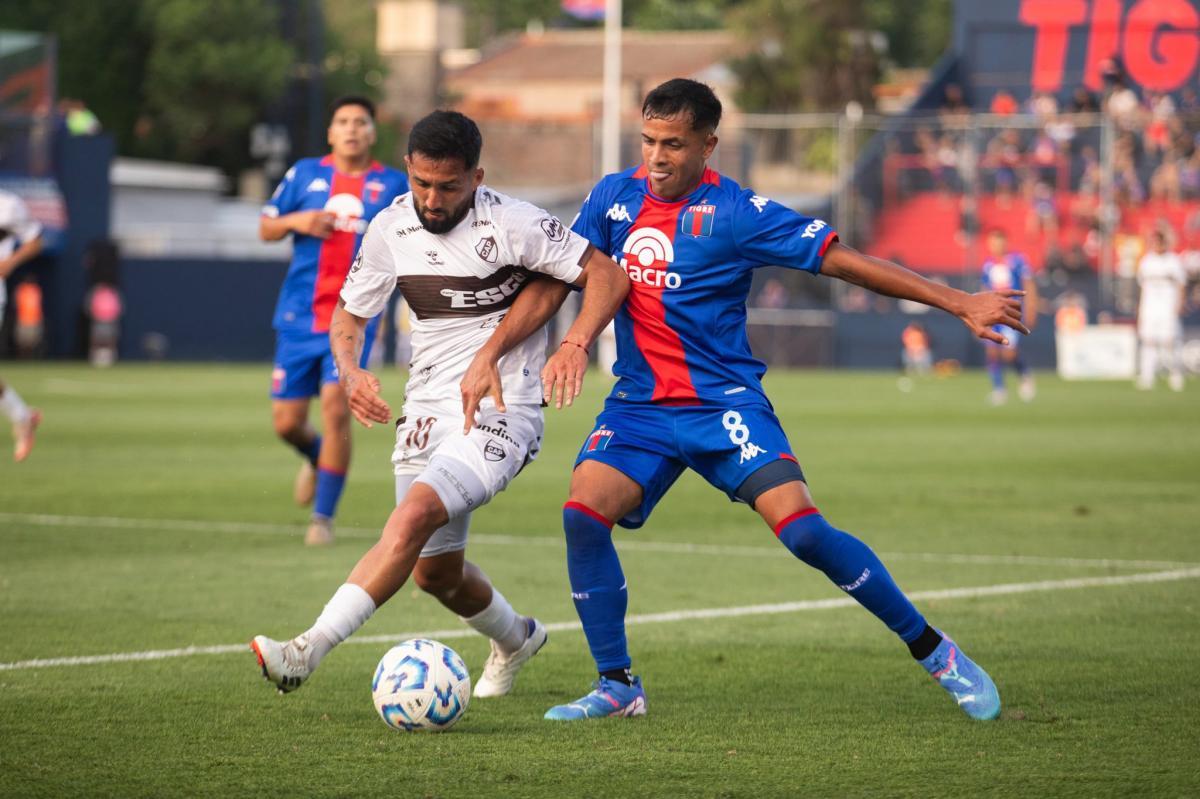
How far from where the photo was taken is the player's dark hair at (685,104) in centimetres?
632

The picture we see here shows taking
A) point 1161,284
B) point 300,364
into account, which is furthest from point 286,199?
point 1161,284

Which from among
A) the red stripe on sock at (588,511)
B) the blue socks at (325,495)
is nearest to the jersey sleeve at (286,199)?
the blue socks at (325,495)

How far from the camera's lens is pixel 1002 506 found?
1345 cm

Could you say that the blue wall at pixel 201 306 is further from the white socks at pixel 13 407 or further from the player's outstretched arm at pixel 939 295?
the player's outstretched arm at pixel 939 295

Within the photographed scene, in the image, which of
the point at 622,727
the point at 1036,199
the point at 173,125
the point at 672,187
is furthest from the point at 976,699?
the point at 173,125

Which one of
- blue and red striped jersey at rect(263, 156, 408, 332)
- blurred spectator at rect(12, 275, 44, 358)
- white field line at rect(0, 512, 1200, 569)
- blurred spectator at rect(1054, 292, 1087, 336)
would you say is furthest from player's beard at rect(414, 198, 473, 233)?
blurred spectator at rect(12, 275, 44, 358)

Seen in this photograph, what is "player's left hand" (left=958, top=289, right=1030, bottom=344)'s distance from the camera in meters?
6.11

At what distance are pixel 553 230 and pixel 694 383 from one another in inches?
27.6

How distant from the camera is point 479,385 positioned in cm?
614

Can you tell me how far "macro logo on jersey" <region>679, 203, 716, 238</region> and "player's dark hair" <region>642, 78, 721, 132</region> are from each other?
0.27m

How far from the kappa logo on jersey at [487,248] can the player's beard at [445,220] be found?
0.35 ft

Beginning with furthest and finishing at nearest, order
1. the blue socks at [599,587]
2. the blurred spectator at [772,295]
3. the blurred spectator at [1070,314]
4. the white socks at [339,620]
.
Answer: the blurred spectator at [772,295] → the blurred spectator at [1070,314] → the blue socks at [599,587] → the white socks at [339,620]

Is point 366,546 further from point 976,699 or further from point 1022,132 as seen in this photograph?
point 1022,132

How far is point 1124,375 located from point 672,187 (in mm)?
28984
